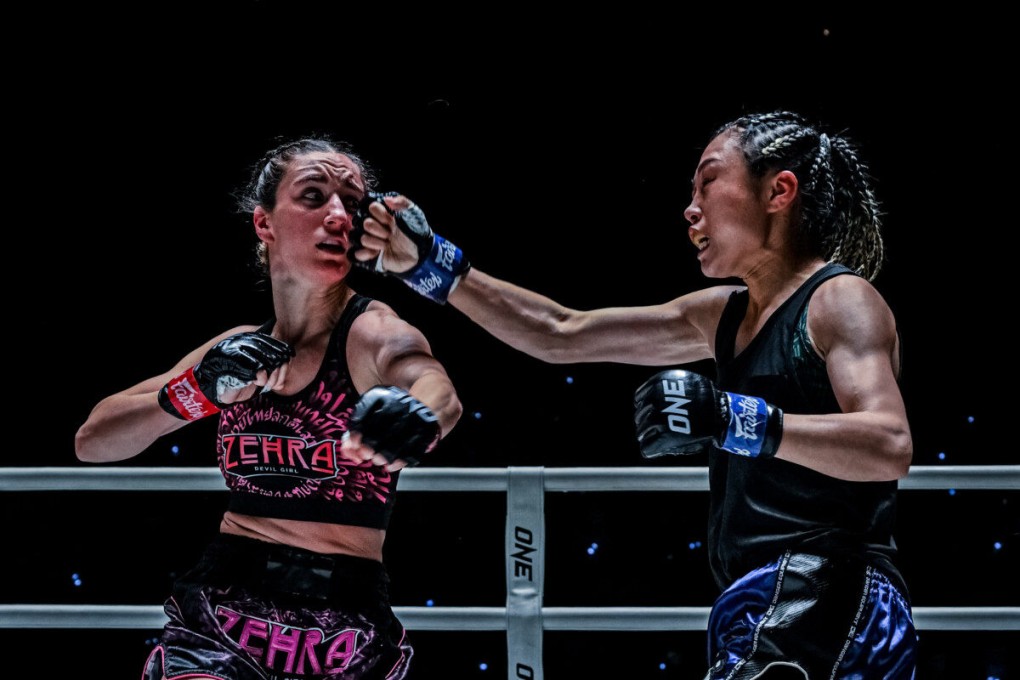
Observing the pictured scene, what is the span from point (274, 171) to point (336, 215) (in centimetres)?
16

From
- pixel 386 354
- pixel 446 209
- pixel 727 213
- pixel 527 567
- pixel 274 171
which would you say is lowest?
pixel 527 567

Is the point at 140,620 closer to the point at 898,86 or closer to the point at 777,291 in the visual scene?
the point at 777,291

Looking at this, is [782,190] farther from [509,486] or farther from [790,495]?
[509,486]

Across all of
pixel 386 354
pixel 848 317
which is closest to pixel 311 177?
pixel 386 354

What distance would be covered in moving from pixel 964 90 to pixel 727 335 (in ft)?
6.28

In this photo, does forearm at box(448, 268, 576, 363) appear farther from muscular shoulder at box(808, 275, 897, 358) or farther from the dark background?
the dark background

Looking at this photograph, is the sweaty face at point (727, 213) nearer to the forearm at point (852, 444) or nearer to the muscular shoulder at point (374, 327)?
the forearm at point (852, 444)

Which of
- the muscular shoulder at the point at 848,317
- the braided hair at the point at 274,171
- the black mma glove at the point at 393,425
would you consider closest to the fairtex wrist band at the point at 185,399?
the braided hair at the point at 274,171

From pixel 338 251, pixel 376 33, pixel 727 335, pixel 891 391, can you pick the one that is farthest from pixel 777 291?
pixel 376 33

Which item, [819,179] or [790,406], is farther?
[819,179]

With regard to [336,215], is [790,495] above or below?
below

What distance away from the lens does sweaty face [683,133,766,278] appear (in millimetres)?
1683

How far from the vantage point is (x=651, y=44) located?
3.30 meters

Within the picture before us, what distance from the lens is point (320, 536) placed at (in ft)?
5.29
